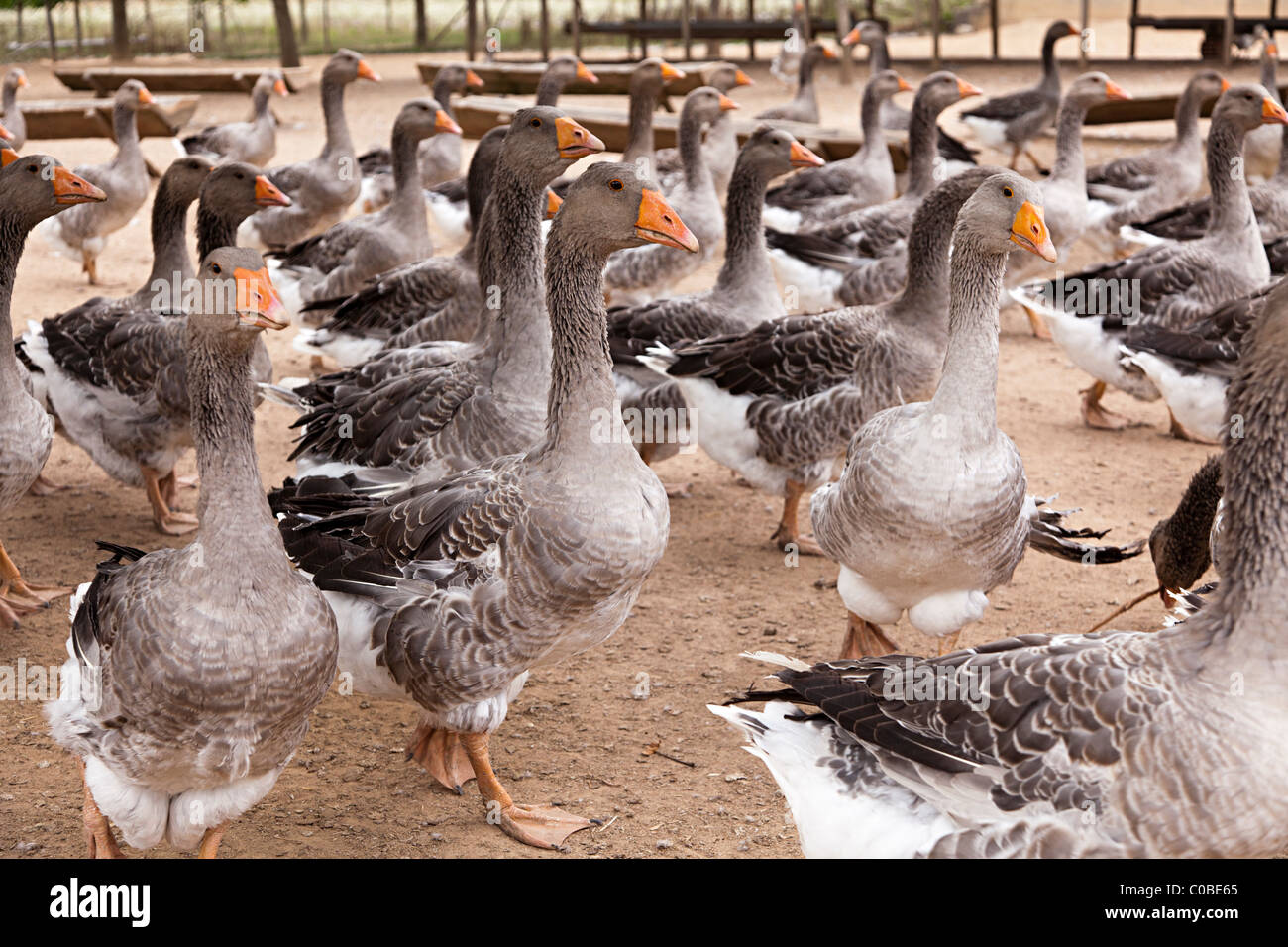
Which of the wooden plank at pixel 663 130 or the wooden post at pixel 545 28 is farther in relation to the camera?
the wooden post at pixel 545 28

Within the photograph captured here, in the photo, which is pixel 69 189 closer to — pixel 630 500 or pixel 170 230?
pixel 170 230

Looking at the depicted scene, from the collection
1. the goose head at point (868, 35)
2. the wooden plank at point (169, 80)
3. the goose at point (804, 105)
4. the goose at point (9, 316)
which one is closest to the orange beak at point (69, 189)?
the goose at point (9, 316)

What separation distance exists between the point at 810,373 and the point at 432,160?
29.8 feet

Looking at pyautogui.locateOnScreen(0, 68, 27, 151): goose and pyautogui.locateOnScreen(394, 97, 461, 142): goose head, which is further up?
pyautogui.locateOnScreen(0, 68, 27, 151): goose

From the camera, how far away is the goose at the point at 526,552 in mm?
4414

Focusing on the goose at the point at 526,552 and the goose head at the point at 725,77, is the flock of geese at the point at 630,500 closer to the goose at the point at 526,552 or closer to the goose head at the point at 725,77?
the goose at the point at 526,552

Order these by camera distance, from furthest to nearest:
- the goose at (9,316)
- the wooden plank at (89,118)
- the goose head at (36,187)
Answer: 1. the wooden plank at (89,118)
2. the goose head at (36,187)
3. the goose at (9,316)

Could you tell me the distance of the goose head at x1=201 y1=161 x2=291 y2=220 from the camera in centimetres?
696

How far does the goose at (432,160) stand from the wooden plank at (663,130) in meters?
0.61

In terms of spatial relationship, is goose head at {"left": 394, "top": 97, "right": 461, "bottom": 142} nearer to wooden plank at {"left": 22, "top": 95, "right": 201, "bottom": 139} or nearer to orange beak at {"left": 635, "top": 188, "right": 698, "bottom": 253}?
orange beak at {"left": 635, "top": 188, "right": 698, "bottom": 253}

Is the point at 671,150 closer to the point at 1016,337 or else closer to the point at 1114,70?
the point at 1016,337

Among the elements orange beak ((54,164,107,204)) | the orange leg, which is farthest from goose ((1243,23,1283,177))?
the orange leg

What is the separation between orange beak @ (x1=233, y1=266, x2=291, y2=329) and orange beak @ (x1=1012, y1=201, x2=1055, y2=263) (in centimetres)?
284

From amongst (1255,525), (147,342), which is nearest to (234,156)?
(147,342)
